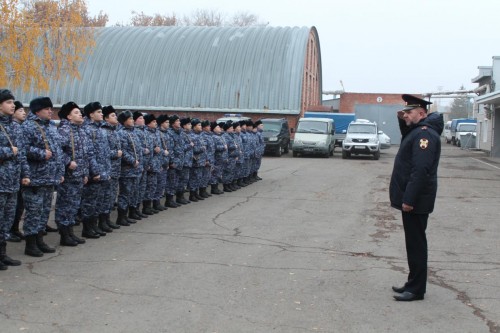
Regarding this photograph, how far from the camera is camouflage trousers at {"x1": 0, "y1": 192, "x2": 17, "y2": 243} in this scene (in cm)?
715

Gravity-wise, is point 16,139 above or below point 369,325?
above

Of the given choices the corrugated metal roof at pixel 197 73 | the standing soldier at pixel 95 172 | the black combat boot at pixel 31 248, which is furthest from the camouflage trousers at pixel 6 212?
the corrugated metal roof at pixel 197 73

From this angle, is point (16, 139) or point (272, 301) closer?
point (272, 301)

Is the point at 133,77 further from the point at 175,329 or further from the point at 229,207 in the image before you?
the point at 175,329

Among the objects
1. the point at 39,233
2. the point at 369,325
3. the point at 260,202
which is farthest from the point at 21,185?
the point at 260,202

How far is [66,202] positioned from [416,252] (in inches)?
185

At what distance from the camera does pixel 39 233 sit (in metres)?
7.93

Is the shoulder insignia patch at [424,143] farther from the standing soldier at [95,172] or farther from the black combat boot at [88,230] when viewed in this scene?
the black combat boot at [88,230]

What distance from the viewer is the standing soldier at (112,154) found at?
959cm

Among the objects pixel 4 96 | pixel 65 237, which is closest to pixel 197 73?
pixel 65 237

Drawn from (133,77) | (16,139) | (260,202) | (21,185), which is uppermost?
(133,77)

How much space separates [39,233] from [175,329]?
351 centimetres

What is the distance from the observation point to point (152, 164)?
1116 centimetres

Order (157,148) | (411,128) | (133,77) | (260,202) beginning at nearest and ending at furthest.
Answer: (411,128) < (157,148) < (260,202) < (133,77)
